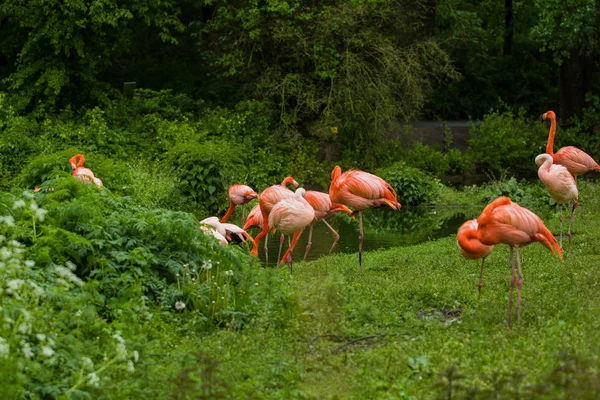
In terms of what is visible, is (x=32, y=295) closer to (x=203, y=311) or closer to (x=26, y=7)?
(x=203, y=311)

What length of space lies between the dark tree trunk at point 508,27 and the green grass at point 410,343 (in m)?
20.7

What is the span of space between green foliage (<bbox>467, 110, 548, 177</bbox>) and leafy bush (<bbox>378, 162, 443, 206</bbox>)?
3299 millimetres

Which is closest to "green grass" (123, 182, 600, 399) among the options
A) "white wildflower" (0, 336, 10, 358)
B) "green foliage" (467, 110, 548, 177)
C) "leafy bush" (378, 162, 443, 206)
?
"white wildflower" (0, 336, 10, 358)

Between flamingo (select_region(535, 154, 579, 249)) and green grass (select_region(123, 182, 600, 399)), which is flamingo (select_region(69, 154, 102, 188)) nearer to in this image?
green grass (select_region(123, 182, 600, 399))

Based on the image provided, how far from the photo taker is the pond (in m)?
13.3

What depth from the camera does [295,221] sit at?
32.2ft

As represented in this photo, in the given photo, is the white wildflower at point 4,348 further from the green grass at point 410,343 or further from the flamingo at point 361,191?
the flamingo at point 361,191

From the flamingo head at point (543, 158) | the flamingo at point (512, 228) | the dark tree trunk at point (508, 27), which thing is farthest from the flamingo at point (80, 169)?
the dark tree trunk at point (508, 27)

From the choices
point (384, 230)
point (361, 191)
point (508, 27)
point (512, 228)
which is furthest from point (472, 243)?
point (508, 27)

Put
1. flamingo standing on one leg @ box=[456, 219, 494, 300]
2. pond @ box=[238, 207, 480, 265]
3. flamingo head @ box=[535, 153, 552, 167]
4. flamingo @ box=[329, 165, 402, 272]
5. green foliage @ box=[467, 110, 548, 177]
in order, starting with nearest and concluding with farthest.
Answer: flamingo standing on one leg @ box=[456, 219, 494, 300] → flamingo @ box=[329, 165, 402, 272] → flamingo head @ box=[535, 153, 552, 167] → pond @ box=[238, 207, 480, 265] → green foliage @ box=[467, 110, 548, 177]

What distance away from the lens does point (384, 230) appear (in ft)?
50.3

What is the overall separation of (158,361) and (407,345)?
168 centimetres

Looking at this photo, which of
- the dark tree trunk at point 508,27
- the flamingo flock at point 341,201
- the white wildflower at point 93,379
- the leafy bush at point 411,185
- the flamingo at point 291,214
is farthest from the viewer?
the dark tree trunk at point 508,27

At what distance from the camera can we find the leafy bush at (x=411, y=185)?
17938 millimetres
